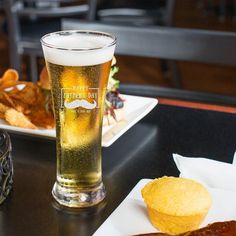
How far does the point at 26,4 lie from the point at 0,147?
8.99 feet

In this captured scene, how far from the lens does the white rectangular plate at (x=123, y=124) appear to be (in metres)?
1.11

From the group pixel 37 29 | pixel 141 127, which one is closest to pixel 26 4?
pixel 37 29

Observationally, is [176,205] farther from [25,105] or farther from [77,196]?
[25,105]

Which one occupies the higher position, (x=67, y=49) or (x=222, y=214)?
(x=67, y=49)

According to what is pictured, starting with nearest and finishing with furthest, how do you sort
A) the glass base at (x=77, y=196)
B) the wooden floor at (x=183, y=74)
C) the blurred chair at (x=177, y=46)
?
the glass base at (x=77, y=196)
the blurred chair at (x=177, y=46)
the wooden floor at (x=183, y=74)

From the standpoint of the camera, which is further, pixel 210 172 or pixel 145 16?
pixel 145 16

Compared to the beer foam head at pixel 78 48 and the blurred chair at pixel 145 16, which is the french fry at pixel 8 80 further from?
the blurred chair at pixel 145 16

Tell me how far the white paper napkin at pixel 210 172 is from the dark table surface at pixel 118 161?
0.14 feet

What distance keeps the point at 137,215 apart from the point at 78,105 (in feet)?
0.61

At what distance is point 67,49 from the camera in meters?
0.80

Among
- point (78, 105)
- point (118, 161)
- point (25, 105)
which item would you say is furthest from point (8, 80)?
point (78, 105)

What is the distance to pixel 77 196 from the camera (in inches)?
34.2

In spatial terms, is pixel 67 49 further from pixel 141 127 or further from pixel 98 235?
pixel 141 127

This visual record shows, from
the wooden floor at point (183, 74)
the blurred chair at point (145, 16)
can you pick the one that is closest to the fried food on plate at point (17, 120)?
the blurred chair at point (145, 16)
